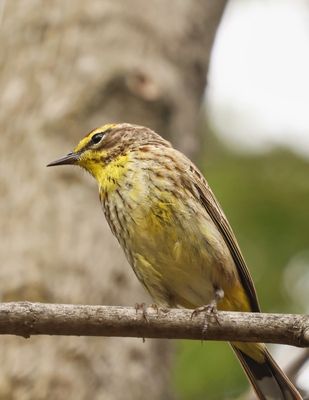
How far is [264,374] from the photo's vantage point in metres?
5.69

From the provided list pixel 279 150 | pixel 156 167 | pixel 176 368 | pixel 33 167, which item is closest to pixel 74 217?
pixel 33 167

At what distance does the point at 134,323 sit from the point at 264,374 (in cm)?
162

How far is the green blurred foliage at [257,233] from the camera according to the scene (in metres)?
7.50

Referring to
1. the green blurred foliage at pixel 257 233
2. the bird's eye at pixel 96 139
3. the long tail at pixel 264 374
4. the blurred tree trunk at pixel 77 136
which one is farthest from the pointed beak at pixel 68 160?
the green blurred foliage at pixel 257 233

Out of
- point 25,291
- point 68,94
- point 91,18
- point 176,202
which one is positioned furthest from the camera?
point 91,18

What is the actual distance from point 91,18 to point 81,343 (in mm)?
2699

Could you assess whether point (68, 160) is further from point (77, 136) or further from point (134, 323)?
point (134, 323)

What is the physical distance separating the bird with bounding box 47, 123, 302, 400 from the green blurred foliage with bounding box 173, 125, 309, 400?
5.06 feet

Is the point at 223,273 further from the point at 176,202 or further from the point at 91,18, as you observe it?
the point at 91,18

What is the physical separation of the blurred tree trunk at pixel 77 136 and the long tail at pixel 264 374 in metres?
0.84

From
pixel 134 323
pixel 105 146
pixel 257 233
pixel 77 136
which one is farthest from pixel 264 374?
pixel 257 233

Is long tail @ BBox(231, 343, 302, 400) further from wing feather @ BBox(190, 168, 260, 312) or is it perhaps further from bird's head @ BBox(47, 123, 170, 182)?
bird's head @ BBox(47, 123, 170, 182)

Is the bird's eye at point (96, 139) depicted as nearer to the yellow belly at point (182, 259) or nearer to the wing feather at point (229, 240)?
the wing feather at point (229, 240)

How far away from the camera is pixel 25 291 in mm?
6238
